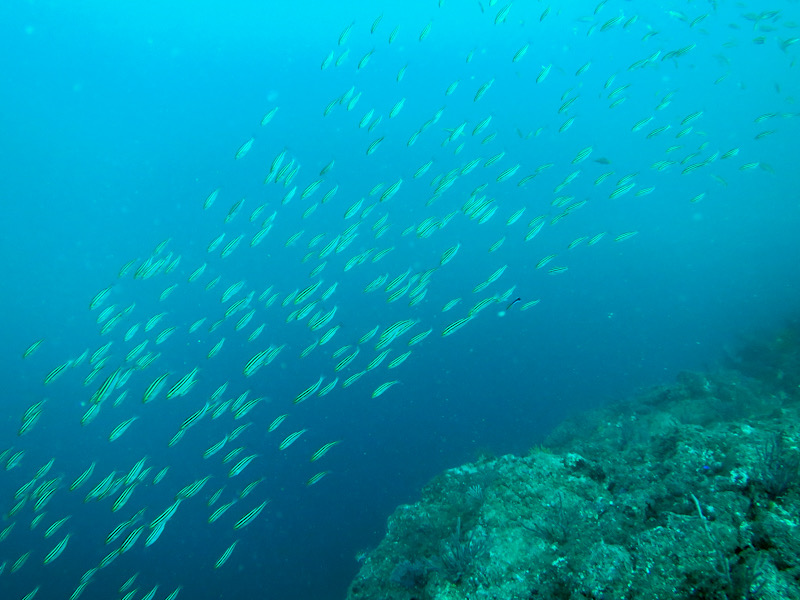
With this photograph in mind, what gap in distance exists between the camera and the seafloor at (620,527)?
8.58 ft

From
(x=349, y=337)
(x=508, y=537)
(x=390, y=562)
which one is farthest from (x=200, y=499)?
(x=508, y=537)

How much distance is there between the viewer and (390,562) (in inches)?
200

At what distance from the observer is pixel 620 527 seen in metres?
3.35

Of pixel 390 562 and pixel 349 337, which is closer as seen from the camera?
pixel 390 562

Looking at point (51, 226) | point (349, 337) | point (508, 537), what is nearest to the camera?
point (508, 537)

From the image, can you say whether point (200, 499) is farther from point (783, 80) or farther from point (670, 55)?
point (783, 80)

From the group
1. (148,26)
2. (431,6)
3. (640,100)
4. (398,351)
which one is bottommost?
(640,100)

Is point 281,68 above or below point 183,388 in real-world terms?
above

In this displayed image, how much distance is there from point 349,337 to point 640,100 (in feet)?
278

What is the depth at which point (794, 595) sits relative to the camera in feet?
7.27

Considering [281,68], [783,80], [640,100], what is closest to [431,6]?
[281,68]

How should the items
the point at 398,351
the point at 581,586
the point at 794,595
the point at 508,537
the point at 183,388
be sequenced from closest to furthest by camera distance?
the point at 794,595
the point at 581,586
the point at 508,537
the point at 183,388
the point at 398,351

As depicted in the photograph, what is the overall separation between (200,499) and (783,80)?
9613cm

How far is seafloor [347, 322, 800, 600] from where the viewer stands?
8.58ft
